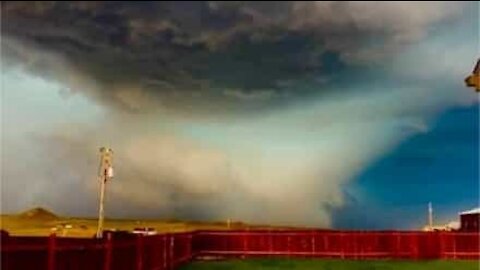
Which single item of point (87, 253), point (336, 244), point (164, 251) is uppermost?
point (336, 244)

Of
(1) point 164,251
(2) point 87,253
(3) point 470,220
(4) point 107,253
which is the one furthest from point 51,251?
(3) point 470,220

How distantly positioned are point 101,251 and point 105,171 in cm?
3015

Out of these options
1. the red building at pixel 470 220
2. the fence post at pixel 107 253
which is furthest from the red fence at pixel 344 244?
the fence post at pixel 107 253

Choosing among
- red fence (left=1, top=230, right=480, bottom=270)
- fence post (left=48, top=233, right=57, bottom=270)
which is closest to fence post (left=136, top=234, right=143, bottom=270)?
fence post (left=48, top=233, right=57, bottom=270)

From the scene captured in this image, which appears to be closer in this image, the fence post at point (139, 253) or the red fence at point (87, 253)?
the red fence at point (87, 253)

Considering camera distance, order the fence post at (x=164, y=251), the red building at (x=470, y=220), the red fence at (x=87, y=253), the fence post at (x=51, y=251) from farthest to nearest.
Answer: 1. the red building at (x=470, y=220)
2. the fence post at (x=164, y=251)
3. the fence post at (x=51, y=251)
4. the red fence at (x=87, y=253)

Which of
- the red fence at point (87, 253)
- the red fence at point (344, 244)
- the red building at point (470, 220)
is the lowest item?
the red fence at point (87, 253)

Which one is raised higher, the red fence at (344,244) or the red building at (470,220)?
the red building at (470,220)

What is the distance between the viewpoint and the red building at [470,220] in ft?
211

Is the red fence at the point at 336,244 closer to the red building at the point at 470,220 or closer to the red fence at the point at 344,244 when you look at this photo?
the red fence at the point at 344,244

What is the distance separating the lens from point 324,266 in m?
33.1

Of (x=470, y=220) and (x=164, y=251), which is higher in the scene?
(x=470, y=220)

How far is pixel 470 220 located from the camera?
2579 inches

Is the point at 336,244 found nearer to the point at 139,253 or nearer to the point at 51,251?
the point at 139,253
